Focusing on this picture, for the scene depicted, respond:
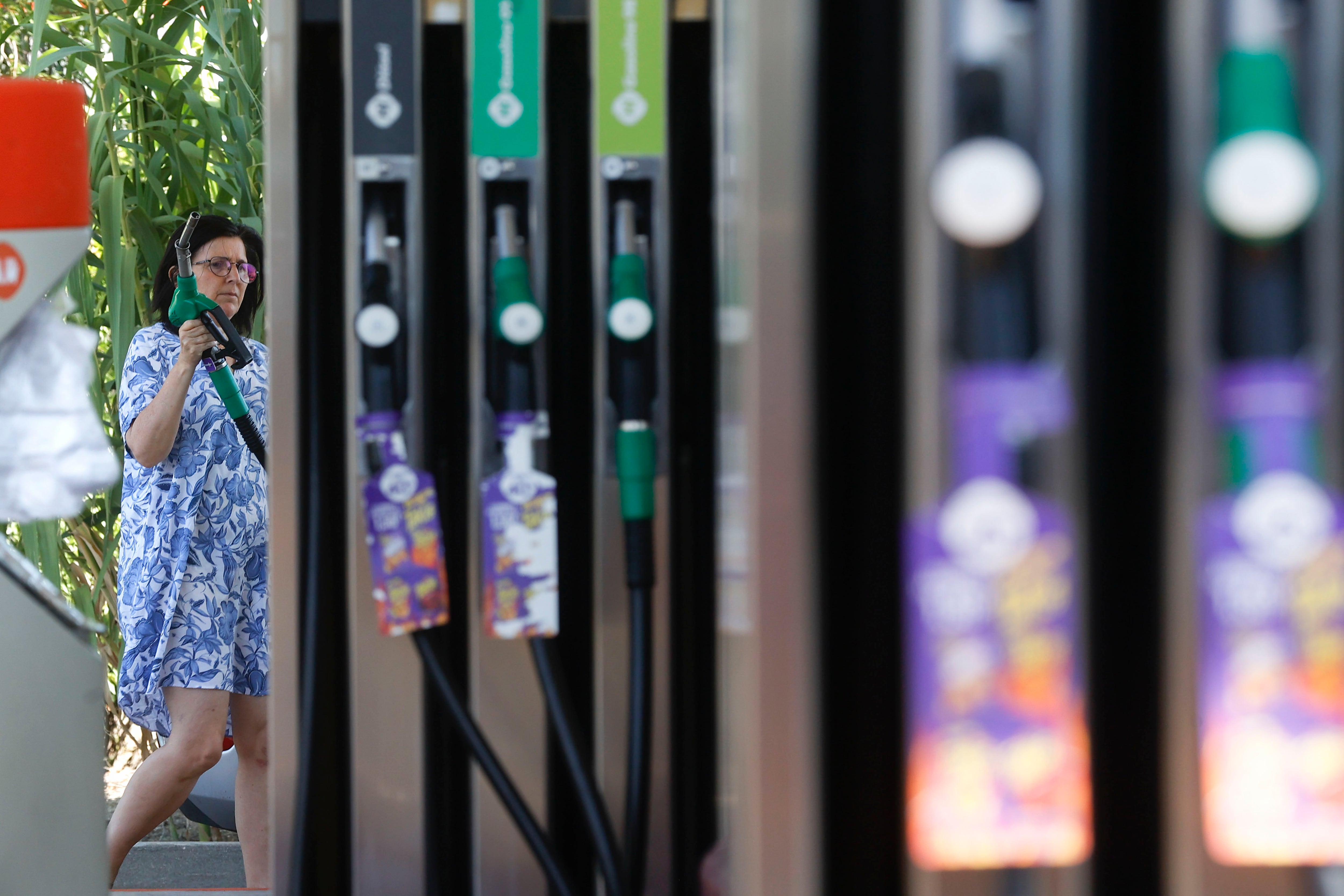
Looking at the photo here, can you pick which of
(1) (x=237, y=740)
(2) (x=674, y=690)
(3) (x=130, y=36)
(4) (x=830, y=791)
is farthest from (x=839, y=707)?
(3) (x=130, y=36)

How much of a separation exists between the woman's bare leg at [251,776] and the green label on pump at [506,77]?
1.52 m

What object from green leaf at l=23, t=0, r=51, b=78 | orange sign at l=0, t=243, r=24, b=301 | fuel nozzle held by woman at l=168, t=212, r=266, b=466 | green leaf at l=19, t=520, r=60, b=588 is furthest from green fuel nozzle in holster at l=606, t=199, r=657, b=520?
green leaf at l=19, t=520, r=60, b=588

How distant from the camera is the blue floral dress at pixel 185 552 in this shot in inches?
75.5

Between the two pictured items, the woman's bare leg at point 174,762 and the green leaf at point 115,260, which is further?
the green leaf at point 115,260

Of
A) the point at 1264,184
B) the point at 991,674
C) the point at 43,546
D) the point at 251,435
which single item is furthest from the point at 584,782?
the point at 43,546

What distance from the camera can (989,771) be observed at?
0.44 m

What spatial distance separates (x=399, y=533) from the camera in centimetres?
75

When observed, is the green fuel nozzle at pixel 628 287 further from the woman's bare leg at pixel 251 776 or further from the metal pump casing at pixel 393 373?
the woman's bare leg at pixel 251 776

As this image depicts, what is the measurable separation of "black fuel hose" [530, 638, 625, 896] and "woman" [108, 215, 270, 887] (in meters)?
1.24

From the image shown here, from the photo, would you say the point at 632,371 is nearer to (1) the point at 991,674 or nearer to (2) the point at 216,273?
(1) the point at 991,674

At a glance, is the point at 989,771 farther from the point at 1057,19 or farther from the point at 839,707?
the point at 1057,19

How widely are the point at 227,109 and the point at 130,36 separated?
0.71ft

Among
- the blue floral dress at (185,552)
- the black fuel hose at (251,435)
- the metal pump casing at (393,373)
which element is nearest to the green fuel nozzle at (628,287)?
the metal pump casing at (393,373)

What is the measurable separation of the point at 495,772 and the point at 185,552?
4.32 ft
